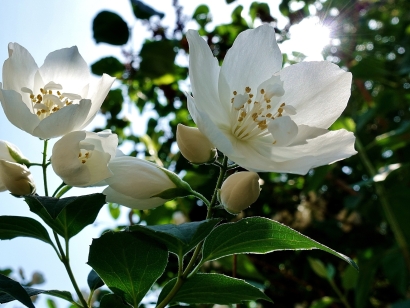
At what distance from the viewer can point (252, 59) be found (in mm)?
869

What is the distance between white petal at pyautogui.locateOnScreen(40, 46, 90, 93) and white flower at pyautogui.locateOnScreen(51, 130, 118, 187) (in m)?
0.21

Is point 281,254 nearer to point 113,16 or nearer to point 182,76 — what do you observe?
point 182,76

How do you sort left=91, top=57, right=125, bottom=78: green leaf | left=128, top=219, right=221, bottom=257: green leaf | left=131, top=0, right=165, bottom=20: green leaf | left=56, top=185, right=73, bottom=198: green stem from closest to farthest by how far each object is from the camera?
left=128, top=219, right=221, bottom=257: green leaf → left=56, top=185, right=73, bottom=198: green stem → left=131, top=0, right=165, bottom=20: green leaf → left=91, top=57, right=125, bottom=78: green leaf

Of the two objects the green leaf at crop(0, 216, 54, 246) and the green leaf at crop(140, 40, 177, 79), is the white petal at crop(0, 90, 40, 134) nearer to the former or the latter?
the green leaf at crop(0, 216, 54, 246)

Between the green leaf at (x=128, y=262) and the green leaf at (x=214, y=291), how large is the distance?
0.18 feet

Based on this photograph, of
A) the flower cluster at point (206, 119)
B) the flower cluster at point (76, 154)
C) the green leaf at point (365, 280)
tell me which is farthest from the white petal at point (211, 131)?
the green leaf at point (365, 280)

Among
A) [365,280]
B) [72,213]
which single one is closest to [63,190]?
[72,213]

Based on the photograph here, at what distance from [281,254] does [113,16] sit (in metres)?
1.76

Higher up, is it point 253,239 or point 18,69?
point 18,69

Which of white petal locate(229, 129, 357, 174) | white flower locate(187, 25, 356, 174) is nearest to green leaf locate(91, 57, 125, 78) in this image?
white flower locate(187, 25, 356, 174)

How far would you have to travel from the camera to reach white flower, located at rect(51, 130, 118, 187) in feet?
2.21

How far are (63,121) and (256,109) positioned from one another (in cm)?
38

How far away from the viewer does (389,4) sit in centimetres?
377

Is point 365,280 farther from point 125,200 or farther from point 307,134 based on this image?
point 125,200
